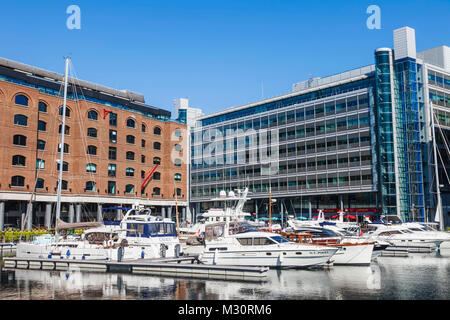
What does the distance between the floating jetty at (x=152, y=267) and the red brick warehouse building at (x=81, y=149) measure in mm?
24539

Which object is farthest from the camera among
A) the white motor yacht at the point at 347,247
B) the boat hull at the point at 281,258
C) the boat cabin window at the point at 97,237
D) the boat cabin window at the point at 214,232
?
the boat cabin window at the point at 97,237

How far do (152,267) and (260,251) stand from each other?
25.7 feet

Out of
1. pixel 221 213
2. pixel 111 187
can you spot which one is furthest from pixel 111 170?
pixel 221 213

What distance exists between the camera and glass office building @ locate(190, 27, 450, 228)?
7756cm

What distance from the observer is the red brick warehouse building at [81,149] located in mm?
65312

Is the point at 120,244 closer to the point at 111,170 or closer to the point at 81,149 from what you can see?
the point at 81,149

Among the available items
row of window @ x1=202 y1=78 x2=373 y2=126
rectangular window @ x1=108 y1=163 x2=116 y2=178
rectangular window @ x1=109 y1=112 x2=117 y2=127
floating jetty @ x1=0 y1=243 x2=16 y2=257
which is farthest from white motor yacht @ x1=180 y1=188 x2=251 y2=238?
row of window @ x1=202 y1=78 x2=373 y2=126

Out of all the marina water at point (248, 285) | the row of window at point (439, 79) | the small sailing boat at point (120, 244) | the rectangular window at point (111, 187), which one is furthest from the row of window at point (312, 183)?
the small sailing boat at point (120, 244)

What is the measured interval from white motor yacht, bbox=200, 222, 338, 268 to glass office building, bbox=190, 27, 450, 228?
150 feet

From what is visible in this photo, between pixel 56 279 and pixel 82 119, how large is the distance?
48872 millimetres

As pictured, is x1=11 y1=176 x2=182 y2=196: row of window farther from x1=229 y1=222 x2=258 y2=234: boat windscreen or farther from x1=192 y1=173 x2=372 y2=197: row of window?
x1=229 y1=222 x2=258 y2=234: boat windscreen

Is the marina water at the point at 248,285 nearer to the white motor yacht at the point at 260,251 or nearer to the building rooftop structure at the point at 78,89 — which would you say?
the white motor yacht at the point at 260,251
